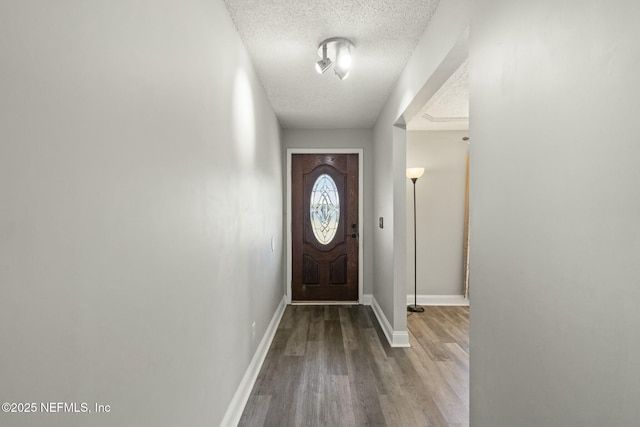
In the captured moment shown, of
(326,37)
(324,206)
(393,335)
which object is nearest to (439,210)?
(324,206)

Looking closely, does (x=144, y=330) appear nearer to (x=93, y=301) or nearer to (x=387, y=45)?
(x=93, y=301)

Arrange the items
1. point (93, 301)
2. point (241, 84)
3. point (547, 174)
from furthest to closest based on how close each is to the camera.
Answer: point (241, 84), point (547, 174), point (93, 301)

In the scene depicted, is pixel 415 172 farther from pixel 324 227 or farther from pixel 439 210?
pixel 324 227

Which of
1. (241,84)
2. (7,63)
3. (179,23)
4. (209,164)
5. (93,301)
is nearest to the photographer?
(7,63)

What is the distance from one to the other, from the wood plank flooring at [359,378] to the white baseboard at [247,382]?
0.05 m

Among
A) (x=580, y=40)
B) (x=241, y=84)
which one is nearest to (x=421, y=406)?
(x=580, y=40)

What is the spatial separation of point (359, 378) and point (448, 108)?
304 centimetres

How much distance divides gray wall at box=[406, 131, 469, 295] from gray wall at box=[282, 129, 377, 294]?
0.55 m

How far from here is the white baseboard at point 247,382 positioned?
1911 mm

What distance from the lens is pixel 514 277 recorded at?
1142 millimetres

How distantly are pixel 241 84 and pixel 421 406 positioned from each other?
2.48 metres

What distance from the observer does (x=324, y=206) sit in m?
4.74

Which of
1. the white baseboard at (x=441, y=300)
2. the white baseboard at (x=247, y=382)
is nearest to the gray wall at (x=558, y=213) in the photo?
the white baseboard at (x=247, y=382)

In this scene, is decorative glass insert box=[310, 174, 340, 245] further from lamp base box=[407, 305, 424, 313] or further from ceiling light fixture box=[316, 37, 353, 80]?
ceiling light fixture box=[316, 37, 353, 80]
